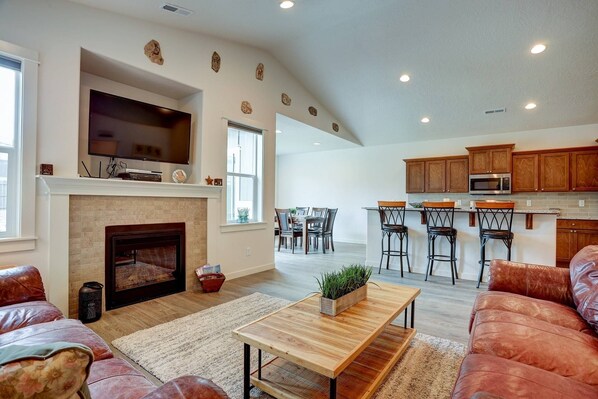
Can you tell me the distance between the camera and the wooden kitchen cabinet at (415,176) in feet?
→ 23.9

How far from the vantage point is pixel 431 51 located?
4629mm

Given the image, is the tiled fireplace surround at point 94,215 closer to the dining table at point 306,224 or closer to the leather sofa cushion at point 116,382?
the leather sofa cushion at point 116,382

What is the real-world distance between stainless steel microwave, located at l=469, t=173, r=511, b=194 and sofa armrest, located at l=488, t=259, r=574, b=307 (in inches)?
180

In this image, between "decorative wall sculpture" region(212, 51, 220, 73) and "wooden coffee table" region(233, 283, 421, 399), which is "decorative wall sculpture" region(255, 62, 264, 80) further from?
"wooden coffee table" region(233, 283, 421, 399)

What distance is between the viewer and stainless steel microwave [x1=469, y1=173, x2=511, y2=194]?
6281 millimetres

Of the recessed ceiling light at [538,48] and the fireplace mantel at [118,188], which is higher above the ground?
the recessed ceiling light at [538,48]

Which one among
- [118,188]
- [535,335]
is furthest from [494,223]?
Result: [118,188]

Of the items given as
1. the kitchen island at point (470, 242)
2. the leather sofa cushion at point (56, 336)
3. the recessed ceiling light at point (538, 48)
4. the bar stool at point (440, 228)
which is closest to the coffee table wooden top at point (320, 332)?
the leather sofa cushion at point (56, 336)

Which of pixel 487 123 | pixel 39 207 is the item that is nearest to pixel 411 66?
pixel 487 123

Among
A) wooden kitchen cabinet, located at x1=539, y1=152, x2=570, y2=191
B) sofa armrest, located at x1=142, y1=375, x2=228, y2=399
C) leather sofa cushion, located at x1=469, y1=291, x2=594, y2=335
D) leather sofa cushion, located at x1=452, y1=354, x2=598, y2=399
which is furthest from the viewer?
wooden kitchen cabinet, located at x1=539, y1=152, x2=570, y2=191

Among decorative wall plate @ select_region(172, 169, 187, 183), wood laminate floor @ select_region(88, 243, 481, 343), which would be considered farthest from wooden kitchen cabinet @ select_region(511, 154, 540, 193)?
decorative wall plate @ select_region(172, 169, 187, 183)

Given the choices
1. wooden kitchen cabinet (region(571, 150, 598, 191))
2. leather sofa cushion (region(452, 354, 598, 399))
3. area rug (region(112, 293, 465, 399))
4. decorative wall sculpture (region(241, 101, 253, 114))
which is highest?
decorative wall sculpture (region(241, 101, 253, 114))

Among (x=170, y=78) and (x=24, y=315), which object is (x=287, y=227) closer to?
(x=170, y=78)

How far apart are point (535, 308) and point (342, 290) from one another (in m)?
1.24
